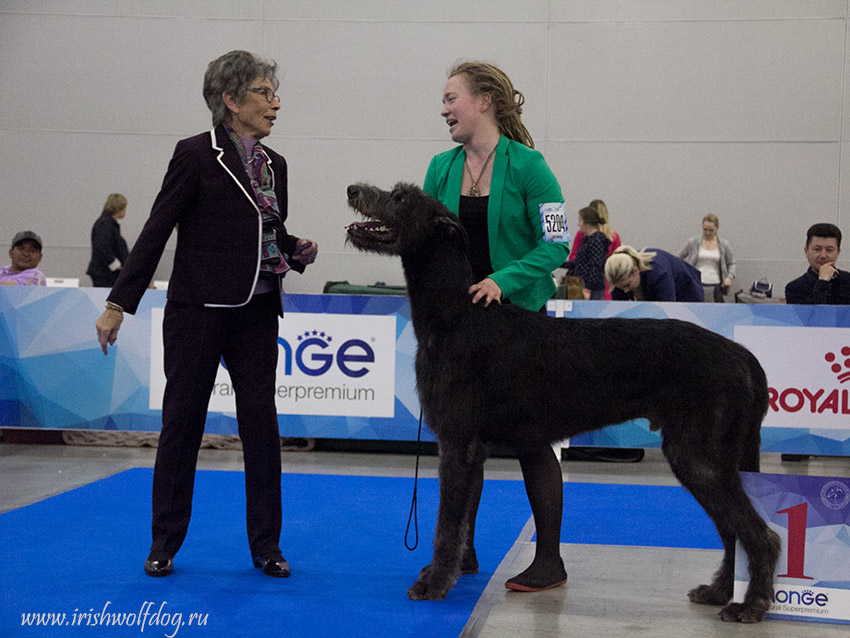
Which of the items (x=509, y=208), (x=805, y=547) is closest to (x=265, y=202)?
(x=509, y=208)

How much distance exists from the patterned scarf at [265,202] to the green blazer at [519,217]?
2.16 feet

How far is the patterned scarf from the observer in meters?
3.22

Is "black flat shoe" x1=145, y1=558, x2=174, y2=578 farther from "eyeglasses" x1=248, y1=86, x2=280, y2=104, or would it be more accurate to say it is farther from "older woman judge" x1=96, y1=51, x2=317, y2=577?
"eyeglasses" x1=248, y1=86, x2=280, y2=104

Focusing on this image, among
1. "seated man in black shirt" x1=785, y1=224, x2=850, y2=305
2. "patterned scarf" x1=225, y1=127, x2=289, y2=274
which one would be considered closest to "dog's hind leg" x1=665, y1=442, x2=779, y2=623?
"patterned scarf" x1=225, y1=127, x2=289, y2=274

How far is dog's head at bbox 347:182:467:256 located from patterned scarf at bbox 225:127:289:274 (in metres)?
0.47

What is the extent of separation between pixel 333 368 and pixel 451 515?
10.3 feet

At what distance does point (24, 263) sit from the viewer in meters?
7.00

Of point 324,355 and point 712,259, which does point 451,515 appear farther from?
point 712,259

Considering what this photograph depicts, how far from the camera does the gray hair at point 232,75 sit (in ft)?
10.3

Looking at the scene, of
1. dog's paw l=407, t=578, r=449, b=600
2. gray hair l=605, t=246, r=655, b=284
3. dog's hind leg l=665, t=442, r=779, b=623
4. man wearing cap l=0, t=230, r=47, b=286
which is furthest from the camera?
man wearing cap l=0, t=230, r=47, b=286

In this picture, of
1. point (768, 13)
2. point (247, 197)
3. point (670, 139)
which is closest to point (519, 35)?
point (670, 139)

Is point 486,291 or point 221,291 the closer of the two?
point 486,291

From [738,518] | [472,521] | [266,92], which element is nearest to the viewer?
[738,518]

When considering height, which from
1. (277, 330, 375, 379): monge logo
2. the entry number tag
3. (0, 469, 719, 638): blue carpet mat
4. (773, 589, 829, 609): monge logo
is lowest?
(0, 469, 719, 638): blue carpet mat
